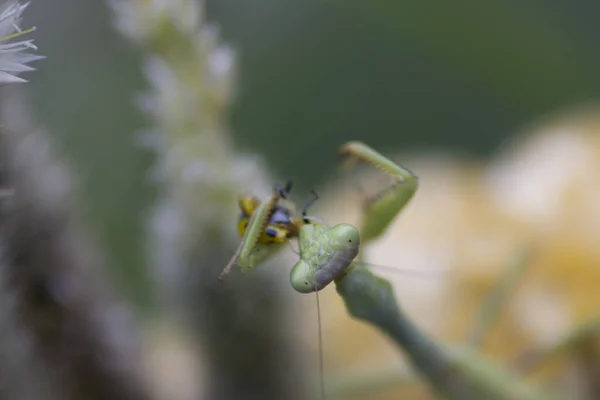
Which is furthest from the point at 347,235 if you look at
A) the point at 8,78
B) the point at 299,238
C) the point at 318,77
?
the point at 318,77

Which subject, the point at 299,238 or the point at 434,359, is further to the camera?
A: the point at 434,359

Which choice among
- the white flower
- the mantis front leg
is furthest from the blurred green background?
the white flower

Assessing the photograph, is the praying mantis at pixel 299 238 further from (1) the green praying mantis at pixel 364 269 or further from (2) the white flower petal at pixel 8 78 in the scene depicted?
(2) the white flower petal at pixel 8 78

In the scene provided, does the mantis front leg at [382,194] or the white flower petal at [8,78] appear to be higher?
the white flower petal at [8,78]

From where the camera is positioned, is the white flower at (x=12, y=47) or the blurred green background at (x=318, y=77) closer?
the white flower at (x=12, y=47)

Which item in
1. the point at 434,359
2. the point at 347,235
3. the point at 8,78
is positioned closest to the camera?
the point at 8,78

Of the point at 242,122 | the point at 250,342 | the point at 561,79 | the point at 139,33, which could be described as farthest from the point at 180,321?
the point at 561,79

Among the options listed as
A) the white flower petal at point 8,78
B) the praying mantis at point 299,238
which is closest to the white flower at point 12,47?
the white flower petal at point 8,78

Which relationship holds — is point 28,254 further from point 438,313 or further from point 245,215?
point 438,313

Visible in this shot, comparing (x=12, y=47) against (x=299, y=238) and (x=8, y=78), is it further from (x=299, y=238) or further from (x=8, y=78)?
(x=299, y=238)
